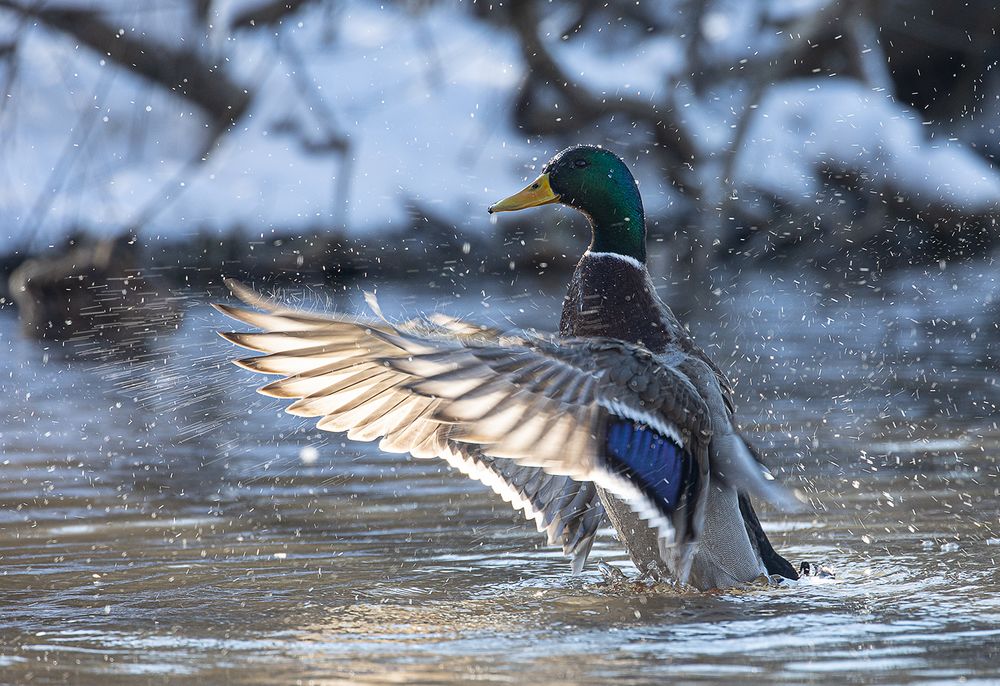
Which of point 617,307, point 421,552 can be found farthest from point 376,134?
point 617,307

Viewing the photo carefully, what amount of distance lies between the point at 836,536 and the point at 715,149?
8557 millimetres

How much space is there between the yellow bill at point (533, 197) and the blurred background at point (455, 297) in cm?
67

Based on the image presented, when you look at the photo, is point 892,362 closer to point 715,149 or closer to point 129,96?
point 715,149

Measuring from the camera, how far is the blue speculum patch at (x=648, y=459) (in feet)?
10.9

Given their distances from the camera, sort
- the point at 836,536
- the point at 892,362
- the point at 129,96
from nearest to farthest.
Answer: the point at 836,536
the point at 892,362
the point at 129,96

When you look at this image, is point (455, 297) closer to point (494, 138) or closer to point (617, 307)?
point (494, 138)

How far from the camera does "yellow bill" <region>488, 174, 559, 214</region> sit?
13.8 feet

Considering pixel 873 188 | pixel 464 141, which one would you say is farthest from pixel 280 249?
pixel 873 188

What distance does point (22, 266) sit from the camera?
33.9 ft

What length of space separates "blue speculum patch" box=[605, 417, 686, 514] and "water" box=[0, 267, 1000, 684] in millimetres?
279

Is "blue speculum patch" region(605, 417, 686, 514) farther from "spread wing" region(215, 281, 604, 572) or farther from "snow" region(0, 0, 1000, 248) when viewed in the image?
"snow" region(0, 0, 1000, 248)

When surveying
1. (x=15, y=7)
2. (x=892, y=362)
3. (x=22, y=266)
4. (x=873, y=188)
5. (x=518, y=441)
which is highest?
(x=15, y=7)

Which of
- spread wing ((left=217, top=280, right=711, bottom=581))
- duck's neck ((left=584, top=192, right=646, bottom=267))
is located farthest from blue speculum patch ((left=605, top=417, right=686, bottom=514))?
duck's neck ((left=584, top=192, right=646, bottom=267))

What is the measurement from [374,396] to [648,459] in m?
0.70
